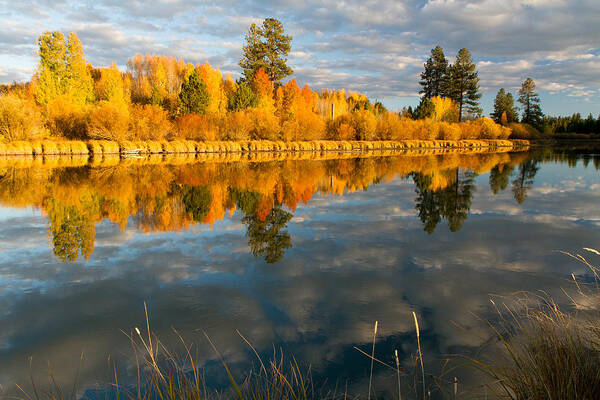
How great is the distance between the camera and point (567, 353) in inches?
93.3

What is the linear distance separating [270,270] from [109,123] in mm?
29354

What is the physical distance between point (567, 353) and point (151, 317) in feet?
11.5

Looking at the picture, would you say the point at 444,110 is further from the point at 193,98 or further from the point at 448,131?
the point at 193,98

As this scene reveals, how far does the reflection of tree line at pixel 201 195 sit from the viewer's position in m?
8.05

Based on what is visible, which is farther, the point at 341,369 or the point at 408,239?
the point at 408,239

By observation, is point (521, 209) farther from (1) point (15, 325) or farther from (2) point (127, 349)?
(1) point (15, 325)

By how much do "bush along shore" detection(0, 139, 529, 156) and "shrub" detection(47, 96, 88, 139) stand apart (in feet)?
12.1

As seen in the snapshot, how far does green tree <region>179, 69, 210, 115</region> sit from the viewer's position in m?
38.1

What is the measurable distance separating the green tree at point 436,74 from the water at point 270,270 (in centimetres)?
5335

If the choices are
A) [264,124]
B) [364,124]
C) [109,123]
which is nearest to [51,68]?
[109,123]

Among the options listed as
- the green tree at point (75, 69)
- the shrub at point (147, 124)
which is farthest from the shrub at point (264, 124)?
the green tree at point (75, 69)

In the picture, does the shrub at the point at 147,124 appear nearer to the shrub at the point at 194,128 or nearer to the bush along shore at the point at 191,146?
the bush along shore at the point at 191,146

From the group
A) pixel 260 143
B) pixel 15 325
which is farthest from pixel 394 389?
pixel 260 143

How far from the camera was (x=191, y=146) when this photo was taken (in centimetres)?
3278
